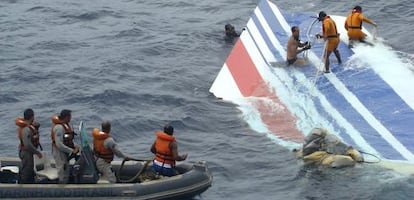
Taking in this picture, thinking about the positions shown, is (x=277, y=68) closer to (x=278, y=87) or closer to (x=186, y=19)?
(x=278, y=87)

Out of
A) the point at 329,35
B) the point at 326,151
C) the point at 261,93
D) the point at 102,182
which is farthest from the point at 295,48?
the point at 102,182

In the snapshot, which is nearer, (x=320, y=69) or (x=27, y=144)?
(x=27, y=144)

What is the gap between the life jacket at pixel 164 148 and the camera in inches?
672

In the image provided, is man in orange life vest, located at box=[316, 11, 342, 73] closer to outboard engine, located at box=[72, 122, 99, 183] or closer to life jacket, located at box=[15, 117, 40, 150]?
outboard engine, located at box=[72, 122, 99, 183]

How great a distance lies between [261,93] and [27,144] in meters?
9.60

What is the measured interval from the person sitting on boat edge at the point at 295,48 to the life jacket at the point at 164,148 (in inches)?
369

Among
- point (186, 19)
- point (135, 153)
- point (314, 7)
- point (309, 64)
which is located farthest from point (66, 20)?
point (135, 153)

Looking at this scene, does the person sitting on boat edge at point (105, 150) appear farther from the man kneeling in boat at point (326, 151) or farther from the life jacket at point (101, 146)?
the man kneeling in boat at point (326, 151)

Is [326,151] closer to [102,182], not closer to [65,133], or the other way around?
[102,182]

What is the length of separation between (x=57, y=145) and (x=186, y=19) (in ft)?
61.0

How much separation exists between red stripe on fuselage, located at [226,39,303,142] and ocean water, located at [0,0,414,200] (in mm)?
634

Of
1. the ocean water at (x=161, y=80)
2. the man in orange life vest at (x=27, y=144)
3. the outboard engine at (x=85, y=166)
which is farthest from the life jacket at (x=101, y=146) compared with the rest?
the ocean water at (x=161, y=80)

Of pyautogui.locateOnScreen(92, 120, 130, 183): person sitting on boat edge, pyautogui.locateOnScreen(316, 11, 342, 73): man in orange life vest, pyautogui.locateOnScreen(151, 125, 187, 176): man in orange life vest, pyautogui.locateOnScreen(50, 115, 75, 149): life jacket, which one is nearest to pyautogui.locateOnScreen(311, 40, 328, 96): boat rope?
pyautogui.locateOnScreen(316, 11, 342, 73): man in orange life vest

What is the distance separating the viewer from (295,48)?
25.8m
